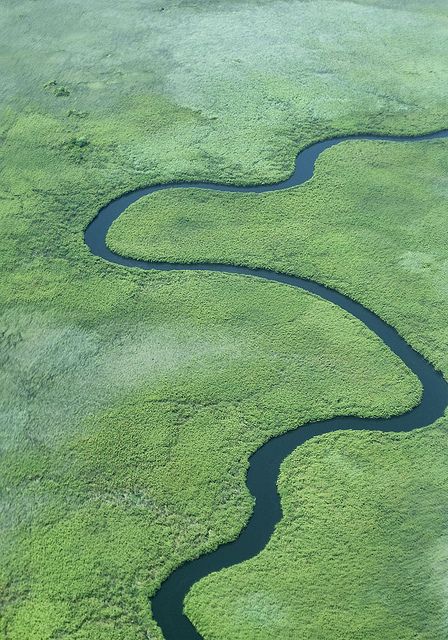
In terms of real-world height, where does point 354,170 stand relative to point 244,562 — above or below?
above

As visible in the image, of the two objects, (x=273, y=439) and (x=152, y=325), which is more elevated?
(x=152, y=325)

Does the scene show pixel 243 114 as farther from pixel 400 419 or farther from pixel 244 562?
pixel 244 562

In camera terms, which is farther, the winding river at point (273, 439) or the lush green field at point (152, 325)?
the lush green field at point (152, 325)

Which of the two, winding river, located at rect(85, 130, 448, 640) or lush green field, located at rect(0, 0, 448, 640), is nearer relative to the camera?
winding river, located at rect(85, 130, 448, 640)

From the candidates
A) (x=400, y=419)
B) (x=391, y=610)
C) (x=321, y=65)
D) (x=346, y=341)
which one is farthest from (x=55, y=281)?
(x=321, y=65)
